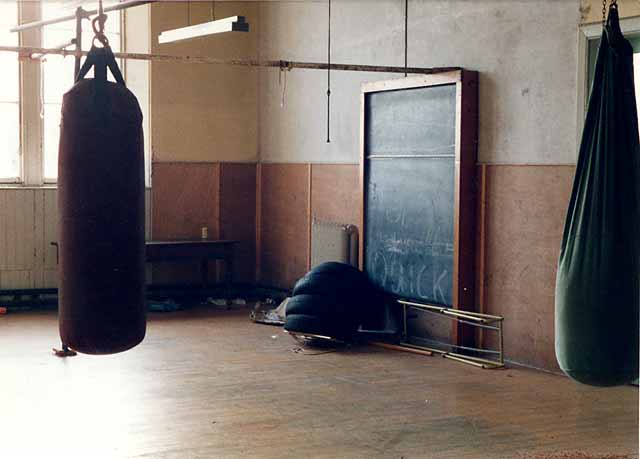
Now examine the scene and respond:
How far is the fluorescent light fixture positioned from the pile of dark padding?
2247mm

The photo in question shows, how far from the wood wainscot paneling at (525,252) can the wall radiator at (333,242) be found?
5.78 ft

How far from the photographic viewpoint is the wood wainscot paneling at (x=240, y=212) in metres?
10.9

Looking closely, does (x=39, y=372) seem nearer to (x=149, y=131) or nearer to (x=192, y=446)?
(x=192, y=446)

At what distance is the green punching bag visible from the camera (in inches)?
151

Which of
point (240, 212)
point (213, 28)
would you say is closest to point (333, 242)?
point (240, 212)

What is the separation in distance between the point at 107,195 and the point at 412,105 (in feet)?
16.4

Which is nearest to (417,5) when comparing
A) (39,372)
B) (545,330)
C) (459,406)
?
(545,330)

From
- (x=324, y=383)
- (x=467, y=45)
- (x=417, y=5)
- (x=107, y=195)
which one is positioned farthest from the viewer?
(x=417, y=5)

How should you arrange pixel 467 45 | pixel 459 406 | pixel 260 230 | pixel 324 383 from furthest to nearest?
1. pixel 260 230
2. pixel 467 45
3. pixel 324 383
4. pixel 459 406

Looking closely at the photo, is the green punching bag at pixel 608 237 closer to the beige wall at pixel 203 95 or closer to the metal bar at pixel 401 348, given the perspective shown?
the metal bar at pixel 401 348

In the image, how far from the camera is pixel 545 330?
7133 mm

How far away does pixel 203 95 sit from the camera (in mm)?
10664

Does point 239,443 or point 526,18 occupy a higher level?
point 526,18

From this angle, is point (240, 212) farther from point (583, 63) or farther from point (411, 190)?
point (583, 63)
